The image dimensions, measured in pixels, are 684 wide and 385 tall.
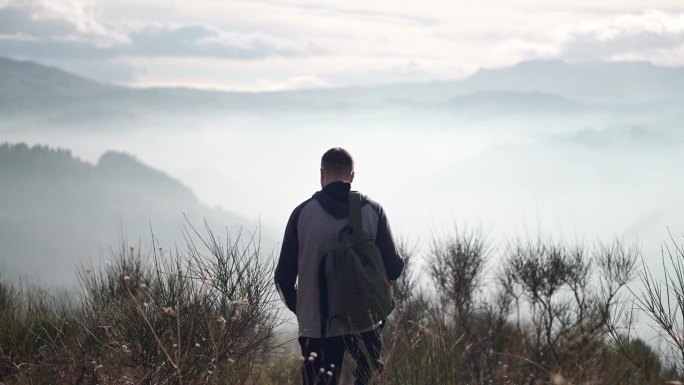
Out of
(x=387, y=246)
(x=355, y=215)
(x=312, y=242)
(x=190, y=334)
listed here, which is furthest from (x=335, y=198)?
(x=190, y=334)

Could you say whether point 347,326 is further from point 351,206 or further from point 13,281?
point 13,281

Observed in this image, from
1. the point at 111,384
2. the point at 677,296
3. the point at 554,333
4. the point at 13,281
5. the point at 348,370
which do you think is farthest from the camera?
the point at 554,333

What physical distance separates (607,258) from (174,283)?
8.58 metres

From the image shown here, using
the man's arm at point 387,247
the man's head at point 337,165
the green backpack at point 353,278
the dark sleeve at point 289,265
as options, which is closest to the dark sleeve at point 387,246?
the man's arm at point 387,247

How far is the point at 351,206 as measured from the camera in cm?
A: 441

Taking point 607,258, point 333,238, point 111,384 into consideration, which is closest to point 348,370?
Result: point 333,238

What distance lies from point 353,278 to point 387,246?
1.24 feet

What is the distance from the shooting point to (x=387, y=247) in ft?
15.1

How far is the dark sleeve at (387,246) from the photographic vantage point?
459 cm

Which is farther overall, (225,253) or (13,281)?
(13,281)

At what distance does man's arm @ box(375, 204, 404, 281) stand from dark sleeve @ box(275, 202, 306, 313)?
48cm

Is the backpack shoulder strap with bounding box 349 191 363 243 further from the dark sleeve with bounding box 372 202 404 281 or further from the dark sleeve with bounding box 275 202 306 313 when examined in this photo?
the dark sleeve with bounding box 275 202 306 313

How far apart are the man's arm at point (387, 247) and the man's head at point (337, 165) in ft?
0.94

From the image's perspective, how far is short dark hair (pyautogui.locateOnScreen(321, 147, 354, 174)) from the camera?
14.6 ft
